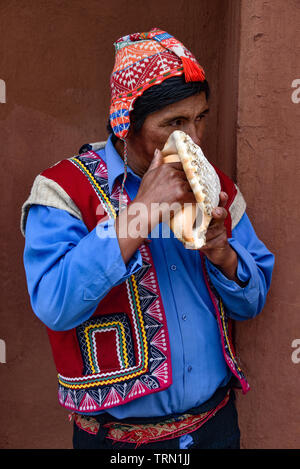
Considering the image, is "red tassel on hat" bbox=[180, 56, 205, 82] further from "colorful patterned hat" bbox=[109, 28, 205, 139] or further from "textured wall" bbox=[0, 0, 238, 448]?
"textured wall" bbox=[0, 0, 238, 448]

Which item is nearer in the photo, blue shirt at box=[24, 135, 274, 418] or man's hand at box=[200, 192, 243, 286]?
blue shirt at box=[24, 135, 274, 418]

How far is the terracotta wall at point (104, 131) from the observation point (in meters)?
1.97

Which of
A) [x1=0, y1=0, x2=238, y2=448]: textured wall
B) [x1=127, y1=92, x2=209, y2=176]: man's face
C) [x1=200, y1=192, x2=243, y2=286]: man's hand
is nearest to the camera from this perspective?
[x1=200, y1=192, x2=243, y2=286]: man's hand

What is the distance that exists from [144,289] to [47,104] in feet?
3.88

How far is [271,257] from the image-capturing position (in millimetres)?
1792

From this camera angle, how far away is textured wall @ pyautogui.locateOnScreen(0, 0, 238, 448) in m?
2.23

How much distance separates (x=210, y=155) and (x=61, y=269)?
1.27 m

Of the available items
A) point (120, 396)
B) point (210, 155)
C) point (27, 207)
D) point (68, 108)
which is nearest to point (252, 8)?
point (210, 155)

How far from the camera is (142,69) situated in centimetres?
156

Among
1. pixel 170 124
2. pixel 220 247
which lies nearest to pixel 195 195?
pixel 220 247

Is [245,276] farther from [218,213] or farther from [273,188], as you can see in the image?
[273,188]

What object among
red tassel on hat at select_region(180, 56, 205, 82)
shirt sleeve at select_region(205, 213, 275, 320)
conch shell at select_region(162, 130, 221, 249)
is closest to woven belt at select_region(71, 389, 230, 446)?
shirt sleeve at select_region(205, 213, 275, 320)

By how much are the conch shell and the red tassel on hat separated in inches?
10.4

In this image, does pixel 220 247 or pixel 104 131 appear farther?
pixel 104 131
